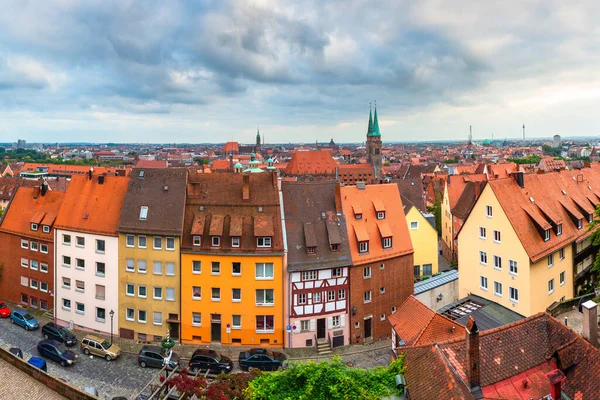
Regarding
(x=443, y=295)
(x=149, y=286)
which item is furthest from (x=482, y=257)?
(x=149, y=286)

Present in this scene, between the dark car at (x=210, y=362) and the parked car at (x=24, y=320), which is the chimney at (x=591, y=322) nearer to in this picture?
the dark car at (x=210, y=362)

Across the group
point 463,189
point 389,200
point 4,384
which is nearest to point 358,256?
point 389,200

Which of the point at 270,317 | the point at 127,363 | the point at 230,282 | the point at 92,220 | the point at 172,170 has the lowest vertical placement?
the point at 127,363

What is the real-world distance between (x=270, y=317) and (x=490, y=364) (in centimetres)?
2234

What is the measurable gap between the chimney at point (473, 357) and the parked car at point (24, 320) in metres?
39.4

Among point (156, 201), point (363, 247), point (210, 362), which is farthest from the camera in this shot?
point (156, 201)

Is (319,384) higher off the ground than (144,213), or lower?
lower

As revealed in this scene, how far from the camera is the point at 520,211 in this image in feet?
124

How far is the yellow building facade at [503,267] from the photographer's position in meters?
35.7

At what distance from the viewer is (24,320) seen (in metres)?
42.3

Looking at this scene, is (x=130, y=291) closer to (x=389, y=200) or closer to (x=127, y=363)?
(x=127, y=363)

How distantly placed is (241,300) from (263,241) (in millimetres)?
5228

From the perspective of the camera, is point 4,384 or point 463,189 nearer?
point 4,384

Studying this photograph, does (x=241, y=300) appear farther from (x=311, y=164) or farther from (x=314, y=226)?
(x=311, y=164)
